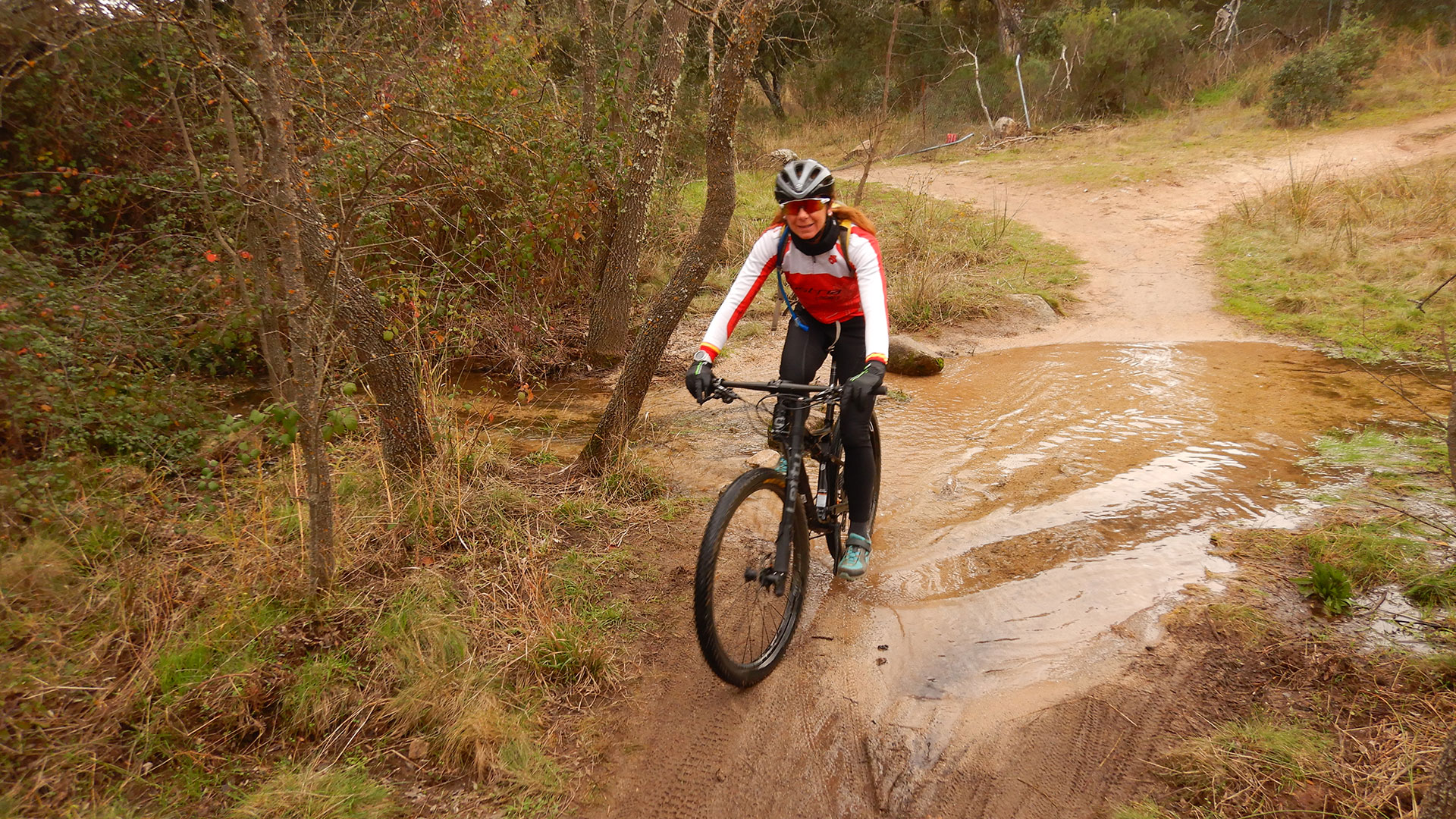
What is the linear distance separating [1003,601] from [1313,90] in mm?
18207

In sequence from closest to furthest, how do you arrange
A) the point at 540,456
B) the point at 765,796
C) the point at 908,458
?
the point at 765,796 → the point at 540,456 → the point at 908,458

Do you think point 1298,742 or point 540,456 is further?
point 540,456

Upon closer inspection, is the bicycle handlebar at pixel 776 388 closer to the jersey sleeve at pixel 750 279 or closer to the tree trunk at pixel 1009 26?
the jersey sleeve at pixel 750 279

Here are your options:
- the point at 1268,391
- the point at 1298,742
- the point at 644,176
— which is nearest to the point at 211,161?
the point at 644,176

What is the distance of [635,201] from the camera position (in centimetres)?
725

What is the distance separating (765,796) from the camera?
266cm

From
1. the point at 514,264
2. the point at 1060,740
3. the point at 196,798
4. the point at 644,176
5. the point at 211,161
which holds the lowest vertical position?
the point at 1060,740

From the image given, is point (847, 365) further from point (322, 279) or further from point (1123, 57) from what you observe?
point (1123, 57)

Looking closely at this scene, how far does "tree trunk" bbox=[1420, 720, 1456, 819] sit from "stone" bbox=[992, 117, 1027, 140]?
2034 cm

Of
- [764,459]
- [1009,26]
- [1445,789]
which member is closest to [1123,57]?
[1009,26]

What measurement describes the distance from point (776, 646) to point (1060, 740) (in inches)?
45.6

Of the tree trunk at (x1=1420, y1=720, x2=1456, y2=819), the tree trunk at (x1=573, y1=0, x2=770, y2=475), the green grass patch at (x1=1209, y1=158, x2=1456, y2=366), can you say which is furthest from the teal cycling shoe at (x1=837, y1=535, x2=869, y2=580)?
the green grass patch at (x1=1209, y1=158, x2=1456, y2=366)

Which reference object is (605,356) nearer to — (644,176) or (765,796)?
(644,176)

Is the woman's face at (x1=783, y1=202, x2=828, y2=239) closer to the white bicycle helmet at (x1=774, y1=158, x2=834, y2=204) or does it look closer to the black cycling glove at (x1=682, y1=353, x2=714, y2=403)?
the white bicycle helmet at (x1=774, y1=158, x2=834, y2=204)
